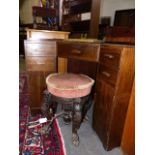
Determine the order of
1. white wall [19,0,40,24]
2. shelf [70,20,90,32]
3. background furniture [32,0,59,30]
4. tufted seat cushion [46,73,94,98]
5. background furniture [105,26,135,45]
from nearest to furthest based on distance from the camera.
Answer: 1. background furniture [105,26,135,45]
2. tufted seat cushion [46,73,94,98]
3. background furniture [32,0,59,30]
4. shelf [70,20,90,32]
5. white wall [19,0,40,24]

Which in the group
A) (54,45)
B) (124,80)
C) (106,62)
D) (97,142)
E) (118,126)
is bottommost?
(97,142)

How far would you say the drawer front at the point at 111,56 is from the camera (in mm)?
856

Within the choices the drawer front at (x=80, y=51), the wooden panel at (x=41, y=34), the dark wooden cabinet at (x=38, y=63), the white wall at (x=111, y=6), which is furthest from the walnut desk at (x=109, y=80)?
the white wall at (x=111, y=6)

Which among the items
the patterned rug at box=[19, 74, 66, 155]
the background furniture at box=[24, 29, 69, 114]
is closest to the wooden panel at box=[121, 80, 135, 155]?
the patterned rug at box=[19, 74, 66, 155]

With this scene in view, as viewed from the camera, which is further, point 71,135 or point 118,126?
point 71,135

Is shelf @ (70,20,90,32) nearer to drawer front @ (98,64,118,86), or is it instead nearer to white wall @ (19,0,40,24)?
drawer front @ (98,64,118,86)

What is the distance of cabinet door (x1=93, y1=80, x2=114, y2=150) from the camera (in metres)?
0.99

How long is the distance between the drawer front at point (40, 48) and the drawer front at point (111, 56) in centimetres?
52

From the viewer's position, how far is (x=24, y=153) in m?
1.01

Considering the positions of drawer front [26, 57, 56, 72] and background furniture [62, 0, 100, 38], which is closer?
drawer front [26, 57, 56, 72]

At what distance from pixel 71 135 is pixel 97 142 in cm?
24
